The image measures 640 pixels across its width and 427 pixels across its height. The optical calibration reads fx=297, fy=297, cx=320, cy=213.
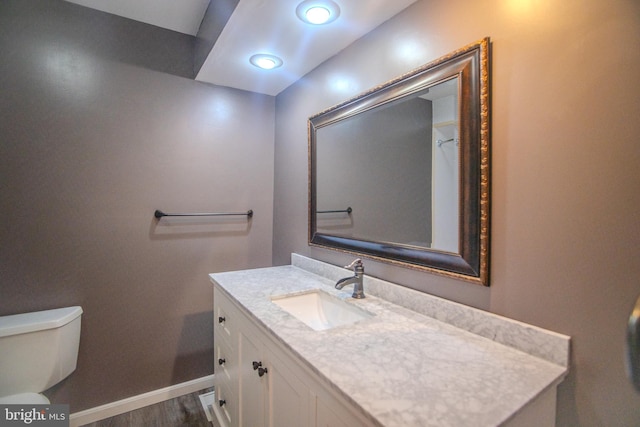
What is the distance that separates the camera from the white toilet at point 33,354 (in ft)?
4.55

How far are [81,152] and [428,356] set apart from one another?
6.68 feet

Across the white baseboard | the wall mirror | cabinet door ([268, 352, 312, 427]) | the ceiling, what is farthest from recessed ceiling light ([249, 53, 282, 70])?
the white baseboard

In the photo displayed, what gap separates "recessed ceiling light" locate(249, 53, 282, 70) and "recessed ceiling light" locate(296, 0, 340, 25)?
0.40 metres

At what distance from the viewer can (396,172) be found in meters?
1.35

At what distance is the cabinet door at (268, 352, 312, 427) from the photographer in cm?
86

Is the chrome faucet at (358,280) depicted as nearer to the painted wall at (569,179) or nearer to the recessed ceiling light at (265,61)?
the painted wall at (569,179)

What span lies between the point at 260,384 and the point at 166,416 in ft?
3.77

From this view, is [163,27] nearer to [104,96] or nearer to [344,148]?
[104,96]

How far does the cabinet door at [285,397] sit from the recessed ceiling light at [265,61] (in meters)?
1.54

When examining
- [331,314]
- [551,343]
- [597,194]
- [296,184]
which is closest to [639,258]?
[597,194]

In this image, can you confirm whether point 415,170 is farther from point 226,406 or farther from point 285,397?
point 226,406

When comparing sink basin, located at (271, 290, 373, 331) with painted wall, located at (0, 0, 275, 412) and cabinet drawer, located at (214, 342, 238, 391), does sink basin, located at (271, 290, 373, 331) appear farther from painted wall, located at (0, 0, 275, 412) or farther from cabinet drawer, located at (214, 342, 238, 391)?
painted wall, located at (0, 0, 275, 412)

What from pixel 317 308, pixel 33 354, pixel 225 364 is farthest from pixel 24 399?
pixel 317 308

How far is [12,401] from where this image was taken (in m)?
1.32
